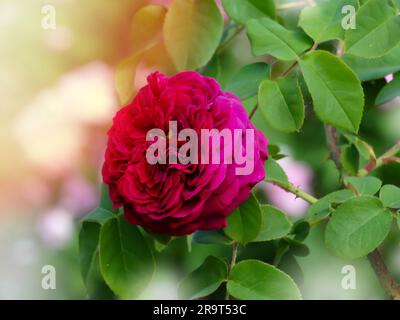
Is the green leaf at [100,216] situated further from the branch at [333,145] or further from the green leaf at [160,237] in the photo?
the branch at [333,145]

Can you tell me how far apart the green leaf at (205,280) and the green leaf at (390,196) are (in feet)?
0.50

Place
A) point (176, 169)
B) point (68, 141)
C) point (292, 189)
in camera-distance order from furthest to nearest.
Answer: point (68, 141)
point (292, 189)
point (176, 169)

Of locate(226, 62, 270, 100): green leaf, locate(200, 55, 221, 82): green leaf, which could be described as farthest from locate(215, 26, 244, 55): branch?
locate(226, 62, 270, 100): green leaf

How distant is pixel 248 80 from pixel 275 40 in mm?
48

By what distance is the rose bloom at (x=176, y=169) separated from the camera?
615 millimetres

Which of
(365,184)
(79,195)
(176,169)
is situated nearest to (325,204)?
(365,184)

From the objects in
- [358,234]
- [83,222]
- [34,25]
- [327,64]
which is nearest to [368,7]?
[327,64]

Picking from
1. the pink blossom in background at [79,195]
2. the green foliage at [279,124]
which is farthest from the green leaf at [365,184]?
the pink blossom in background at [79,195]

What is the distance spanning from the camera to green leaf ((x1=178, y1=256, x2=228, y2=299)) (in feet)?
2.20

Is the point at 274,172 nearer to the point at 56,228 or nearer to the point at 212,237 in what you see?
the point at 212,237

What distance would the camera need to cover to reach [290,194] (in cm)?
85

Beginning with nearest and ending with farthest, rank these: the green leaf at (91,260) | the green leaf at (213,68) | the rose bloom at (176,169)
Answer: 1. the rose bloom at (176,169)
2. the green leaf at (91,260)
3. the green leaf at (213,68)

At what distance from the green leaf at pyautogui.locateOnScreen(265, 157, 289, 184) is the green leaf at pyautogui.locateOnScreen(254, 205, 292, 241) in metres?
0.03

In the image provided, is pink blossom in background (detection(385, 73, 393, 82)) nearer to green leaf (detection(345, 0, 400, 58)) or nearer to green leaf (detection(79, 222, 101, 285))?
green leaf (detection(345, 0, 400, 58))
